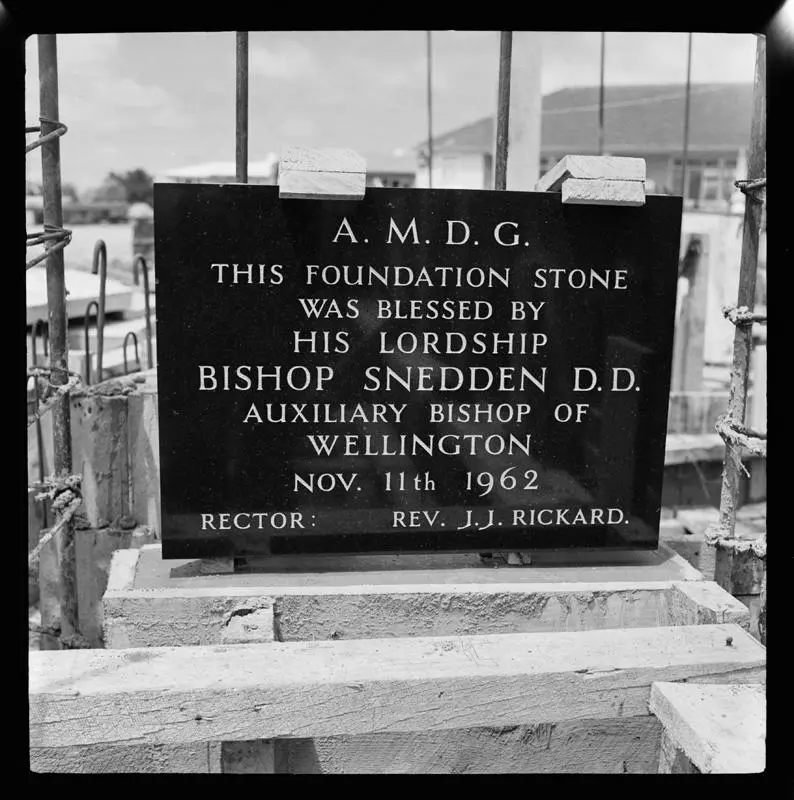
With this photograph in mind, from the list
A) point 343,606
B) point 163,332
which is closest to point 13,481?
point 163,332

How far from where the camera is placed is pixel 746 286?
11.0ft

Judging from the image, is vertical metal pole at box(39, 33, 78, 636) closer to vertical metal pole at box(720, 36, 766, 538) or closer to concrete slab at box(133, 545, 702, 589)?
concrete slab at box(133, 545, 702, 589)

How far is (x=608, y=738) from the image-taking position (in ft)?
9.76

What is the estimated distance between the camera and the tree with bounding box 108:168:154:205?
6376cm

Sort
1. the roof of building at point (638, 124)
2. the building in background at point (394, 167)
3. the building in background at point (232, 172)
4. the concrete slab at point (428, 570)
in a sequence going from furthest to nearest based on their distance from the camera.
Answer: the building in background at point (394, 167) → the roof of building at point (638, 124) → the building in background at point (232, 172) → the concrete slab at point (428, 570)

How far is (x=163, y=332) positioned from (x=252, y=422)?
0.42 m

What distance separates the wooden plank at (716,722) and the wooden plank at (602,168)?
1.63m

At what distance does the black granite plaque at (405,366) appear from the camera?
3.00 metres

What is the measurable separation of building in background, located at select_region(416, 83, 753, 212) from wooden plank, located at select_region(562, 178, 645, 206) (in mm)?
32018

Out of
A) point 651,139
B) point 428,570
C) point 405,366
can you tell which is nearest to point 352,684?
point 428,570

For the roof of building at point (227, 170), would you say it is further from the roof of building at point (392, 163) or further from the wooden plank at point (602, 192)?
the wooden plank at point (602, 192)

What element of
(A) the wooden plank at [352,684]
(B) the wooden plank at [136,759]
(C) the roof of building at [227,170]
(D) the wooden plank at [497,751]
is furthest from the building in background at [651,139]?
(B) the wooden plank at [136,759]
